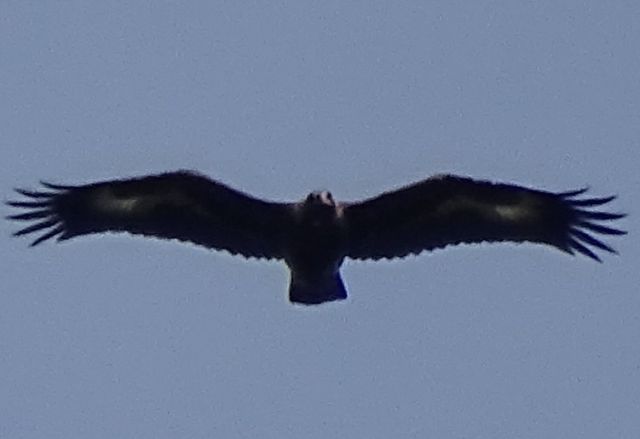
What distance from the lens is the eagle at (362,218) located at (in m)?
13.4

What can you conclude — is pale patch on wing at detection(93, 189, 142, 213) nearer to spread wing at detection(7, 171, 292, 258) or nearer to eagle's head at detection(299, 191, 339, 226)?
spread wing at detection(7, 171, 292, 258)

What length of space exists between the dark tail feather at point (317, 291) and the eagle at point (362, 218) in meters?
0.03

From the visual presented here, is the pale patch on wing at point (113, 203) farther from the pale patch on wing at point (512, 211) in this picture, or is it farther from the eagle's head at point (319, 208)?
the pale patch on wing at point (512, 211)

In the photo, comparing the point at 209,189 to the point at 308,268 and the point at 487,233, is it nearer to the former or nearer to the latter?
the point at 308,268

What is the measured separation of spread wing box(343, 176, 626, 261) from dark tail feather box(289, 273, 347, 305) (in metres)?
0.44

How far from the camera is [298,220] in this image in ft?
43.6

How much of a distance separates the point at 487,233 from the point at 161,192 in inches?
115

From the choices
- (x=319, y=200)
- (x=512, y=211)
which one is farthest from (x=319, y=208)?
(x=512, y=211)

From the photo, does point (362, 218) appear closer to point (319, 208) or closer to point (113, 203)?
point (319, 208)

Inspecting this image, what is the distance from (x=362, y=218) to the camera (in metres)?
13.5

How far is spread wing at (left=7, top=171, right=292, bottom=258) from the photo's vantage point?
13.5 m

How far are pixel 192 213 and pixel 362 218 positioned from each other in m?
1.50

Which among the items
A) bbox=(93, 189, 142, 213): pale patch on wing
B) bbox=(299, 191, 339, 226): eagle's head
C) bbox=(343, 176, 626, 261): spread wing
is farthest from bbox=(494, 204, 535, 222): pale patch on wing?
bbox=(93, 189, 142, 213): pale patch on wing

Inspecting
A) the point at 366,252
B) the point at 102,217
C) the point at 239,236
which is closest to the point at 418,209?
the point at 366,252
